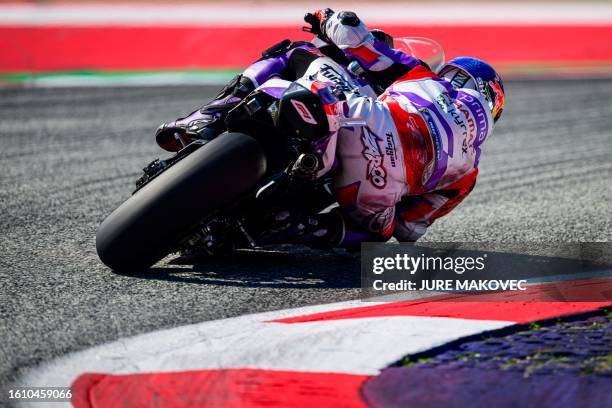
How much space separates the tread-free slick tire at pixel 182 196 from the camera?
4301 mm

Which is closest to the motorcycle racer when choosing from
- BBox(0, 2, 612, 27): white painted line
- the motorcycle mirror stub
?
the motorcycle mirror stub

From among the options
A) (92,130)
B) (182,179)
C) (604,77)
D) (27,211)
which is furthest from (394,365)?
(604,77)

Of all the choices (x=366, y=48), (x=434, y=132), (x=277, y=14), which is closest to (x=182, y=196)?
(x=434, y=132)

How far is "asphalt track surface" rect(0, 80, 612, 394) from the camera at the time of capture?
4031mm

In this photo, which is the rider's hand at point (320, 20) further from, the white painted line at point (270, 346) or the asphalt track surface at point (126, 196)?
the white painted line at point (270, 346)

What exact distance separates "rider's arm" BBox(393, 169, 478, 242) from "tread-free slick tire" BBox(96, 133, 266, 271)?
1.13m

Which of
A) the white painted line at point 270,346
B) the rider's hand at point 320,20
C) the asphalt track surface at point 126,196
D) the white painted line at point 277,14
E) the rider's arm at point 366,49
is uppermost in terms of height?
the white painted line at point 277,14

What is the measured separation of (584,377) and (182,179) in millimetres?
1891

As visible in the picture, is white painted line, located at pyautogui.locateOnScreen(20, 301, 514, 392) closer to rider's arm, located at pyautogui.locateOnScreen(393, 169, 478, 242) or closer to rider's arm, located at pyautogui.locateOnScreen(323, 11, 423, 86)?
rider's arm, located at pyautogui.locateOnScreen(393, 169, 478, 242)

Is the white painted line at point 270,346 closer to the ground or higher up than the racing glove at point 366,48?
closer to the ground

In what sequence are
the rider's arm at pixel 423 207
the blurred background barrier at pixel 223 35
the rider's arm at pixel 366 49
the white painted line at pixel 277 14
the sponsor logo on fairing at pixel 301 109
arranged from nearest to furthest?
the sponsor logo on fairing at pixel 301 109 → the rider's arm at pixel 366 49 → the rider's arm at pixel 423 207 → the blurred background barrier at pixel 223 35 → the white painted line at pixel 277 14

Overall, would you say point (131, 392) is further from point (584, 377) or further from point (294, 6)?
point (294, 6)

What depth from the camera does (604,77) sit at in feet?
45.4

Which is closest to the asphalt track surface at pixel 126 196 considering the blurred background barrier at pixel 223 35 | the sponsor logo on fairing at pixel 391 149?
the sponsor logo on fairing at pixel 391 149
